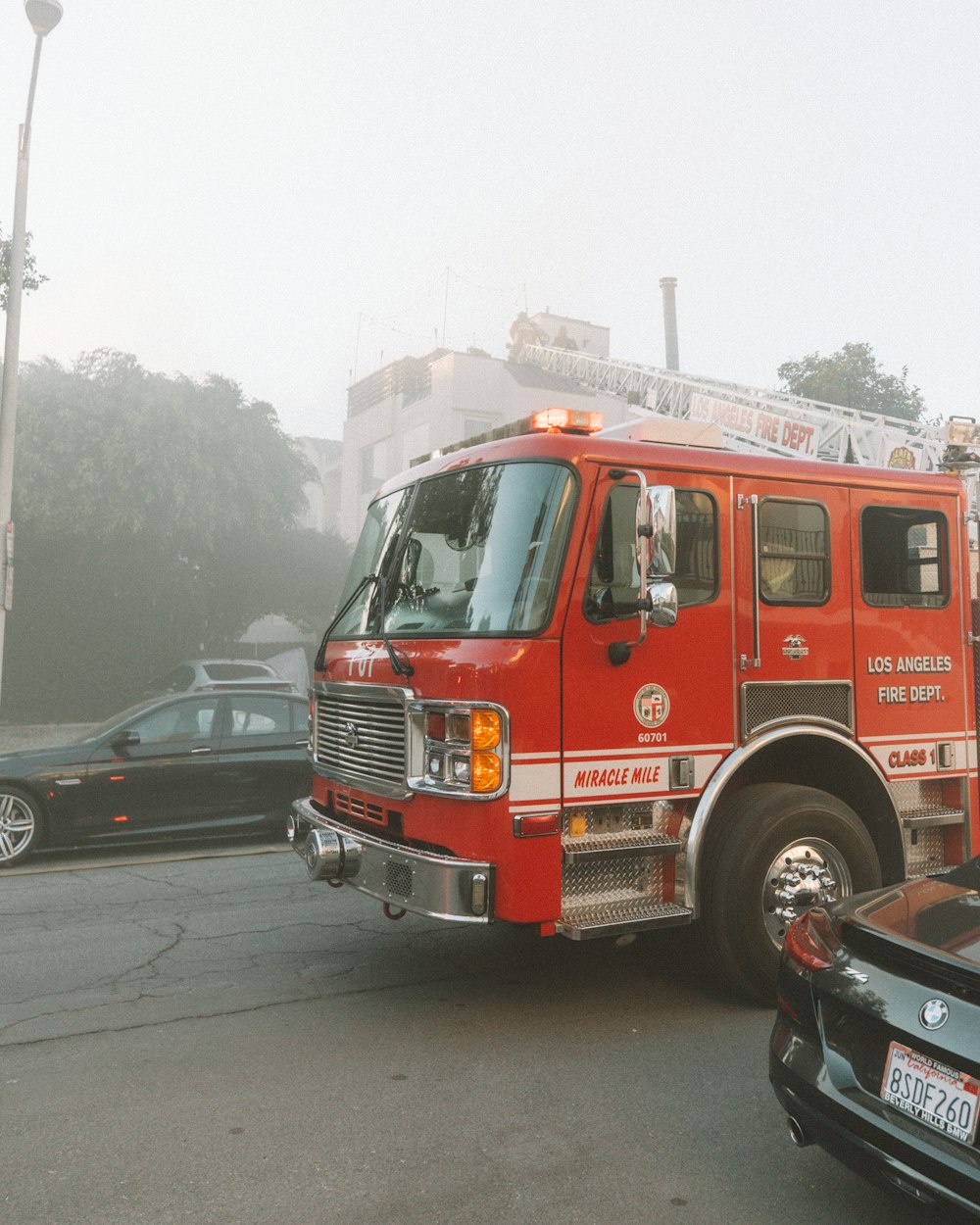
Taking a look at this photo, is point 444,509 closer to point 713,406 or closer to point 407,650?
point 407,650

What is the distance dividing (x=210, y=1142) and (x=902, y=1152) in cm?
228

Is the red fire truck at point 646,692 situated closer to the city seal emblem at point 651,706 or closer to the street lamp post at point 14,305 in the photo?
the city seal emblem at point 651,706

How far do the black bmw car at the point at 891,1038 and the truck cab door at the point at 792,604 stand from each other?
1885mm

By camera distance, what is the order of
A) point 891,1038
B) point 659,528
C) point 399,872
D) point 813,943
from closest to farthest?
point 891,1038 < point 813,943 < point 659,528 < point 399,872

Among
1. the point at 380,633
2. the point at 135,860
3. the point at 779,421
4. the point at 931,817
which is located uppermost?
the point at 779,421

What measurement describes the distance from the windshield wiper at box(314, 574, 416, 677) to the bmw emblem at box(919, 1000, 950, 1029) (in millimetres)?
2656

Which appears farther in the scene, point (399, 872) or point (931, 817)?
point (931, 817)

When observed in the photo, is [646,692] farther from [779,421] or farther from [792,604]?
[779,421]

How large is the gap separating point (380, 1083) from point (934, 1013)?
90.4 inches

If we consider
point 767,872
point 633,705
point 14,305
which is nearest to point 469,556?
point 633,705

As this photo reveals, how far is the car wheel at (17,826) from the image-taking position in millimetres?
8602

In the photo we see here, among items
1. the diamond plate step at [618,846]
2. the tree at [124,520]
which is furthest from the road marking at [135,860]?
the tree at [124,520]

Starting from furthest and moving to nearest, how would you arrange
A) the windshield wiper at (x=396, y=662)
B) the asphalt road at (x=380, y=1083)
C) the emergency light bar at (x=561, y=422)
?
1. the emergency light bar at (x=561, y=422)
2. the windshield wiper at (x=396, y=662)
3. the asphalt road at (x=380, y=1083)

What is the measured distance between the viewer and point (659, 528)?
180 inches
